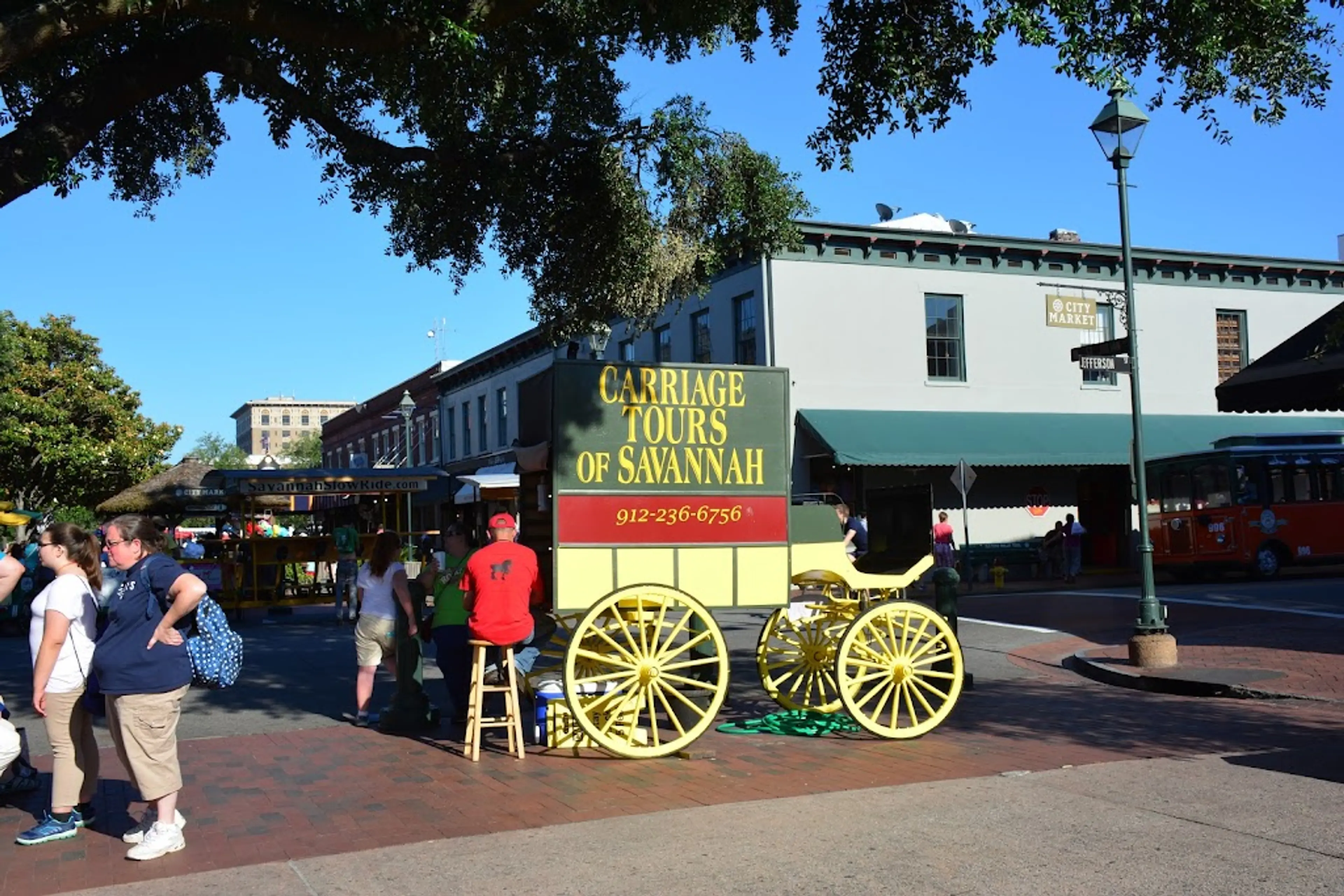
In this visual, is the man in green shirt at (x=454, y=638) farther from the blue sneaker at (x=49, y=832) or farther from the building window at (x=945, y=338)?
the building window at (x=945, y=338)

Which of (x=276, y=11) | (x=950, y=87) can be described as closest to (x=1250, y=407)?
(x=950, y=87)

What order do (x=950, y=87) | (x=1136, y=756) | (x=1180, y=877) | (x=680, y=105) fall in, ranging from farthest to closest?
(x=680, y=105) → (x=950, y=87) → (x=1136, y=756) → (x=1180, y=877)

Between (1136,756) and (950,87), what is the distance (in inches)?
229

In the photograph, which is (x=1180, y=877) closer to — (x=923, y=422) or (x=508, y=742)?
(x=508, y=742)

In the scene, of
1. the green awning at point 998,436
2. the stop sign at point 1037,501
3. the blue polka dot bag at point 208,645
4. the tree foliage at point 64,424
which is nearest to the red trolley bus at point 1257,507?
the green awning at point 998,436

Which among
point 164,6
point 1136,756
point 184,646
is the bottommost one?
point 1136,756

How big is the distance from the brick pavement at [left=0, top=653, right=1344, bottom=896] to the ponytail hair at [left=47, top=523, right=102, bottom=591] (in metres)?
1.41

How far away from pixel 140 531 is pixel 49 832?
5.25 feet

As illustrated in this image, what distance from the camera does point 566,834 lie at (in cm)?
607

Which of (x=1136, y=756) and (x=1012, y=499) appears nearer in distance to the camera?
(x=1136, y=756)

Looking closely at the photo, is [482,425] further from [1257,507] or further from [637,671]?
[637,671]

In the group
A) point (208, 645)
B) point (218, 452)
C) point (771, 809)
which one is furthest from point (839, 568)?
point (218, 452)

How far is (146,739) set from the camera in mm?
5812

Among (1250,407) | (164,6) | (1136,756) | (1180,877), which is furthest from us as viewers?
(1250,407)
